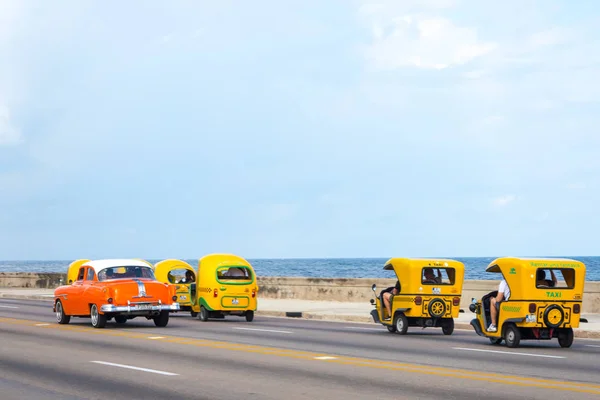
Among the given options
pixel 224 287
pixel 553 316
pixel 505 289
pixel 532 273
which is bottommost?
pixel 553 316

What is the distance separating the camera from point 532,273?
1903cm

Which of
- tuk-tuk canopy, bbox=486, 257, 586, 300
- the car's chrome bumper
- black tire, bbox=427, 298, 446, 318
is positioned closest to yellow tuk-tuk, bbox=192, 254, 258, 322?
the car's chrome bumper

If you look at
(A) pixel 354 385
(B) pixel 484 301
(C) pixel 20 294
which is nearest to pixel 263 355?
(A) pixel 354 385

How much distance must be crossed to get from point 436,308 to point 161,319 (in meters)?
7.15

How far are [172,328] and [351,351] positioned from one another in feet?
24.5

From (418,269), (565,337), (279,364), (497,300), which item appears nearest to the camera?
(279,364)

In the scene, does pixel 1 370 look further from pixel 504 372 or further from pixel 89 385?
pixel 504 372

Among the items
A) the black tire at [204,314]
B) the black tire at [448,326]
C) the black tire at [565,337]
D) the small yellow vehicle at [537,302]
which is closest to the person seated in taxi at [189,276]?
the black tire at [204,314]

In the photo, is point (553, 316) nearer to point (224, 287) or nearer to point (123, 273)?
point (224, 287)

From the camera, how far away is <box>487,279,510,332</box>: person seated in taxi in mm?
19453

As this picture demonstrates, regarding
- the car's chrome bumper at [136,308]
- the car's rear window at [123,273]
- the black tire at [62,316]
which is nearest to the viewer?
the car's chrome bumper at [136,308]

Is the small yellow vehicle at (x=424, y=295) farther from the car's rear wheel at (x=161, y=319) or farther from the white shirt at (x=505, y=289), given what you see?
the car's rear wheel at (x=161, y=319)

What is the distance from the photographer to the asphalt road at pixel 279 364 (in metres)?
12.2

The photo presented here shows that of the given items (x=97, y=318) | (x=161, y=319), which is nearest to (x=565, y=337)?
(x=161, y=319)
